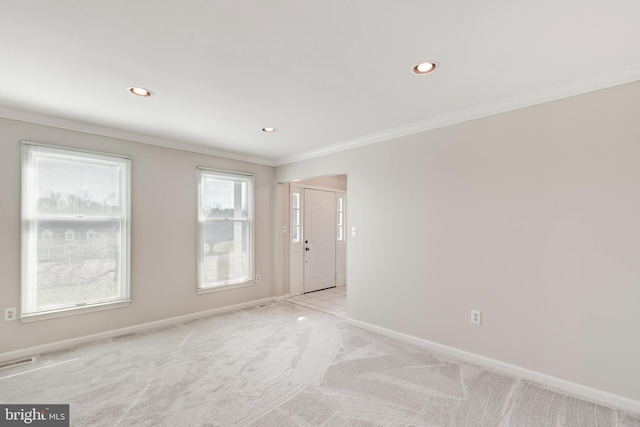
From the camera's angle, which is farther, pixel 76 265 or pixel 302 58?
pixel 76 265

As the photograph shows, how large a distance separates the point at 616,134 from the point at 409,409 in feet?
8.45

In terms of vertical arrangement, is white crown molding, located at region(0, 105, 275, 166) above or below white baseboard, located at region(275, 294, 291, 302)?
above

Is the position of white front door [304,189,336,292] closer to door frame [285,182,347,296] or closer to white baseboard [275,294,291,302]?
door frame [285,182,347,296]

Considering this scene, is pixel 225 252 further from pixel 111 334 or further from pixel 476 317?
pixel 476 317

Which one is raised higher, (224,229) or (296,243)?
(224,229)

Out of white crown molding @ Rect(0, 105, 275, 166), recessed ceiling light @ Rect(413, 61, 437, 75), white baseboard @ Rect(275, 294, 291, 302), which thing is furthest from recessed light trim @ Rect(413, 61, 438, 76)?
white baseboard @ Rect(275, 294, 291, 302)

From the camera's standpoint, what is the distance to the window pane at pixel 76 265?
3.20 meters

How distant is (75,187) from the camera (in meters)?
3.40

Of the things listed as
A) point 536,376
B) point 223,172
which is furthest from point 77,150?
point 536,376

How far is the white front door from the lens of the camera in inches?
231

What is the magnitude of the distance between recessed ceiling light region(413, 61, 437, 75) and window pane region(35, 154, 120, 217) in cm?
356

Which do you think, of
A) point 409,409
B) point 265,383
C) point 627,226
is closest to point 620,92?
point 627,226

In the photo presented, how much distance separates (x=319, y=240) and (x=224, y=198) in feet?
7.04

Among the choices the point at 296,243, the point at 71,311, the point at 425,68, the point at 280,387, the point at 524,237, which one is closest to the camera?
the point at 425,68
